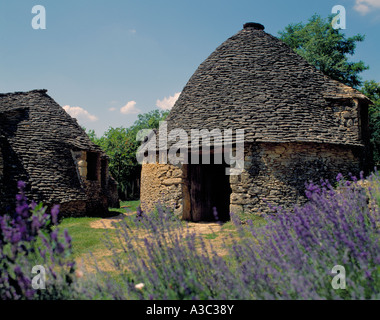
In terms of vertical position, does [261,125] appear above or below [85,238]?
above

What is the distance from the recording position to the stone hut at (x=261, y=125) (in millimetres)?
8539

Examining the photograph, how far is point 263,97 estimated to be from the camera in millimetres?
9562

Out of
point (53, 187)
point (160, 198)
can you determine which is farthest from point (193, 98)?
point (53, 187)

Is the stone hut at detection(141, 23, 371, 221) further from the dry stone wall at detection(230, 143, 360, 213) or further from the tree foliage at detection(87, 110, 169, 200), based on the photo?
the tree foliage at detection(87, 110, 169, 200)

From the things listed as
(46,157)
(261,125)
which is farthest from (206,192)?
(46,157)

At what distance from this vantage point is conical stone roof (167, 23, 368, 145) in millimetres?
8852

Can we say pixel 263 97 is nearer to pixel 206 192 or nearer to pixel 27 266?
pixel 206 192

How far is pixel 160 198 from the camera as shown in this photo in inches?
392

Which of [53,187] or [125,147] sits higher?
[125,147]

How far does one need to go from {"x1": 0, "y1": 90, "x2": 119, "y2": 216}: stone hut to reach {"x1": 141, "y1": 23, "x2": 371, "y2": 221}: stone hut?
3802mm

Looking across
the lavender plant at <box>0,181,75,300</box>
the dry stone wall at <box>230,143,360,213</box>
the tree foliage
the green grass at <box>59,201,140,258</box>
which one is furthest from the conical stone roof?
the tree foliage

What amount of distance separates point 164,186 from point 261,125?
3772 mm
